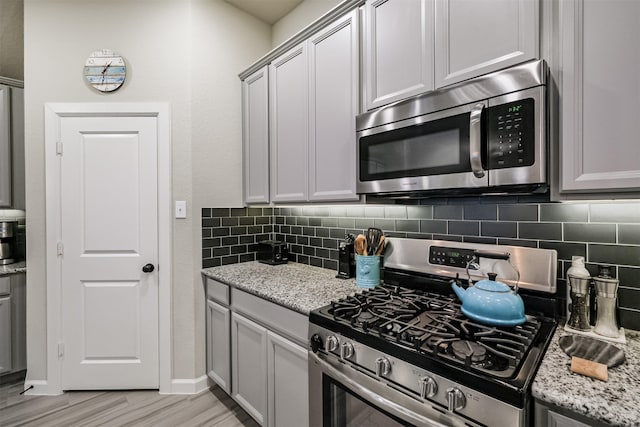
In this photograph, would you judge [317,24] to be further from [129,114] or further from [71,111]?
[71,111]

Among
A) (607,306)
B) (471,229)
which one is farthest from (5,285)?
(607,306)

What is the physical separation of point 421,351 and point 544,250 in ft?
2.36

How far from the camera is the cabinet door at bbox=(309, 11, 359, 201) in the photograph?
1671 millimetres

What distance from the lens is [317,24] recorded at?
1.83 m

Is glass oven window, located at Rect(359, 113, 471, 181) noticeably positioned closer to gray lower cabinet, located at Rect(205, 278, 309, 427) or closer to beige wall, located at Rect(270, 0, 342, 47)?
gray lower cabinet, located at Rect(205, 278, 309, 427)

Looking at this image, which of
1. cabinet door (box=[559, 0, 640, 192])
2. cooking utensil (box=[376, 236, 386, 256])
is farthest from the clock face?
cabinet door (box=[559, 0, 640, 192])

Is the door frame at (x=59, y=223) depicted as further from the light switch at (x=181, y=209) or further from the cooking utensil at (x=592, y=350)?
the cooking utensil at (x=592, y=350)

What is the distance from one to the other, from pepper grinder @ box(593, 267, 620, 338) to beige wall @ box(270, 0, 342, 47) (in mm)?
2221

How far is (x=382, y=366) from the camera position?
1092 millimetres

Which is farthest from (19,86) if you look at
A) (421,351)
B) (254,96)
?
(421,351)

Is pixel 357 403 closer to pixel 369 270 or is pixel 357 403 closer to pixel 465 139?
pixel 369 270


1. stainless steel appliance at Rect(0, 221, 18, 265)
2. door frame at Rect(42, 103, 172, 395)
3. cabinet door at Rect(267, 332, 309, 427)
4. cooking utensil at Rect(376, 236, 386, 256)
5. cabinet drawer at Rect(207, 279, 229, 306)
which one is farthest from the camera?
stainless steel appliance at Rect(0, 221, 18, 265)

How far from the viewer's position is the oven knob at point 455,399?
897 millimetres

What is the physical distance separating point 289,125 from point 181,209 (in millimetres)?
1002
